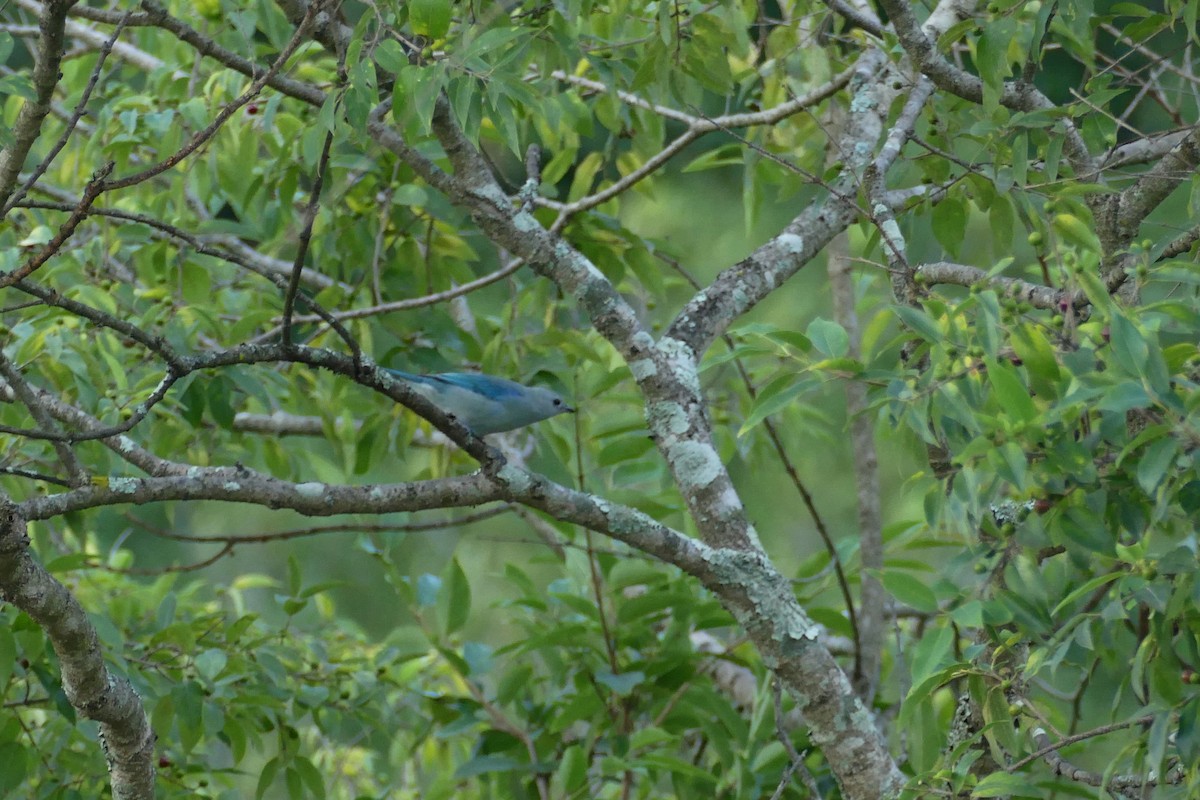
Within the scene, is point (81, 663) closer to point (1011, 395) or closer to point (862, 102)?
point (1011, 395)

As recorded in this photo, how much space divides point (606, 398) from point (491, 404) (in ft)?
1.39

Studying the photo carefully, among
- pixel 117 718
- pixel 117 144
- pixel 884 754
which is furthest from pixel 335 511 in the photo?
pixel 117 144

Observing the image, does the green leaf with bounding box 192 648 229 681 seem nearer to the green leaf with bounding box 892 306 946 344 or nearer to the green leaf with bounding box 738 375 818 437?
the green leaf with bounding box 738 375 818 437

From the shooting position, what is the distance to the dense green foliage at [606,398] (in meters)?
1.69

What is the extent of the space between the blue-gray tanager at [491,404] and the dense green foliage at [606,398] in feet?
0.27

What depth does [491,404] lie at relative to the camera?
3.81 meters

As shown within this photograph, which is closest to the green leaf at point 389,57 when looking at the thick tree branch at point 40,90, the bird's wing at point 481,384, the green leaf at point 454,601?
the thick tree branch at point 40,90

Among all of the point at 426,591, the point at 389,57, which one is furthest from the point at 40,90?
the point at 426,591

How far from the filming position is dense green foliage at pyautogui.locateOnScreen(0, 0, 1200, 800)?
5.54 ft

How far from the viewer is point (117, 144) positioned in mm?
3447

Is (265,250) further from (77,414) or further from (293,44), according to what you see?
(293,44)

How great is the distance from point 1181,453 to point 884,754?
117cm

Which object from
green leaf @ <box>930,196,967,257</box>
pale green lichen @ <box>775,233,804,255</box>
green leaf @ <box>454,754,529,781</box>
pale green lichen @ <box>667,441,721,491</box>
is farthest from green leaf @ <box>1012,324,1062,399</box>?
green leaf @ <box>454,754,529,781</box>

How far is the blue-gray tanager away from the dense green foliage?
82 mm
